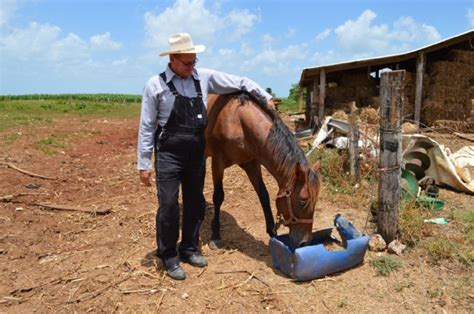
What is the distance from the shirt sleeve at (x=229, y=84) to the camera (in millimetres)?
3736

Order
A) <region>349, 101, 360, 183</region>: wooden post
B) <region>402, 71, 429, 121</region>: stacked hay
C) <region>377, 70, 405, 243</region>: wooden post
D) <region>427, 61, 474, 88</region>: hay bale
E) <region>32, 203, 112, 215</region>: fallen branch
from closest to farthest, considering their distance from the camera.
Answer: <region>377, 70, 405, 243</region>: wooden post, <region>32, 203, 112, 215</region>: fallen branch, <region>349, 101, 360, 183</region>: wooden post, <region>427, 61, 474, 88</region>: hay bale, <region>402, 71, 429, 121</region>: stacked hay

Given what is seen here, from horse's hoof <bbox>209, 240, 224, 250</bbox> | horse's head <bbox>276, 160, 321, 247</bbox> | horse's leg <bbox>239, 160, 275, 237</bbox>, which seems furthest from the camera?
horse's leg <bbox>239, 160, 275, 237</bbox>

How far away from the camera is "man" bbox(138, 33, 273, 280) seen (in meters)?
3.25

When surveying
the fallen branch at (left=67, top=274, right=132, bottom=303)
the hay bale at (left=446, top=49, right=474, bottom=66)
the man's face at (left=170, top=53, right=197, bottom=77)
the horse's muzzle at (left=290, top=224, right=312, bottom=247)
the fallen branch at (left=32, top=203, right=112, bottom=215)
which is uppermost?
the hay bale at (left=446, top=49, right=474, bottom=66)

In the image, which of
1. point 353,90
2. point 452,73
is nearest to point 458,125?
point 452,73

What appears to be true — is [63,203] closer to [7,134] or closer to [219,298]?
[219,298]

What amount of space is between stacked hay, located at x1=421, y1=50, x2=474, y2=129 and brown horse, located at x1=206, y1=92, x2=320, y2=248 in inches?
332

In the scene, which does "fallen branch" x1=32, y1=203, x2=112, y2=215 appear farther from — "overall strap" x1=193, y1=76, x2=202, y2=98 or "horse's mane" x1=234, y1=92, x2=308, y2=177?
"horse's mane" x1=234, y1=92, x2=308, y2=177

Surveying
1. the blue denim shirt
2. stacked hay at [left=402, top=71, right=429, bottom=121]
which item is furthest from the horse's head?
stacked hay at [left=402, top=71, right=429, bottom=121]

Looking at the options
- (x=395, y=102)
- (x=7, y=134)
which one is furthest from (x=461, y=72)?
(x=7, y=134)

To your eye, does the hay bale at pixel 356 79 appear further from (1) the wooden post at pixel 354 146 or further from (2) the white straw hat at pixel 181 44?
(2) the white straw hat at pixel 181 44

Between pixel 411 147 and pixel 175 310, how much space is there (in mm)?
4769

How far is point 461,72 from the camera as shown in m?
10.7

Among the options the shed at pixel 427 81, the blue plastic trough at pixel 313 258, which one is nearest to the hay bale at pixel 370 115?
the shed at pixel 427 81
